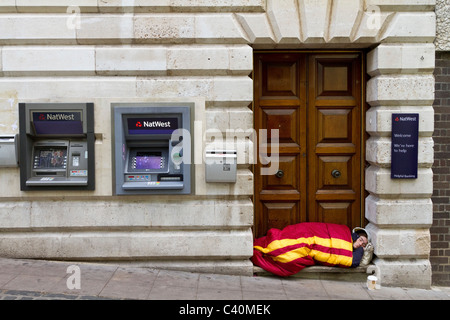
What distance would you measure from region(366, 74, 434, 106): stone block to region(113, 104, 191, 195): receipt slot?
7.80 feet

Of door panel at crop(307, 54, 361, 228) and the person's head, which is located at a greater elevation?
door panel at crop(307, 54, 361, 228)

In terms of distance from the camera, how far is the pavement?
4414mm

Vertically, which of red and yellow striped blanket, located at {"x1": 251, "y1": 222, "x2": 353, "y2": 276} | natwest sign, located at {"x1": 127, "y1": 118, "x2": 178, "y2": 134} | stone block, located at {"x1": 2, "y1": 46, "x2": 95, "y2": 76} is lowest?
red and yellow striped blanket, located at {"x1": 251, "y1": 222, "x2": 353, "y2": 276}

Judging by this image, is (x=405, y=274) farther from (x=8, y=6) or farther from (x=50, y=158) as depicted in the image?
(x=8, y=6)

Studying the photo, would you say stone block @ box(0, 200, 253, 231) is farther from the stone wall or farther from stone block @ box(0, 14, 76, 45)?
the stone wall

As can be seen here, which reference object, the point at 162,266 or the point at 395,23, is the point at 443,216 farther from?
the point at 162,266

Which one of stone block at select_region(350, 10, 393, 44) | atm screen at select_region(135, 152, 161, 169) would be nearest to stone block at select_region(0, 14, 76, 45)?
atm screen at select_region(135, 152, 161, 169)

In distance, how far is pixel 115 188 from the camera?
201 inches

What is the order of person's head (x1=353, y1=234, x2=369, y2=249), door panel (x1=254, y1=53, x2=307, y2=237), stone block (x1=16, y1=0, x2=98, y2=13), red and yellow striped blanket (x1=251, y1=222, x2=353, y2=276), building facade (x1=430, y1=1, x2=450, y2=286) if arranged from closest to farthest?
stone block (x1=16, y1=0, x2=98, y2=13)
red and yellow striped blanket (x1=251, y1=222, x2=353, y2=276)
person's head (x1=353, y1=234, x2=369, y2=249)
building facade (x1=430, y1=1, x2=450, y2=286)
door panel (x1=254, y1=53, x2=307, y2=237)

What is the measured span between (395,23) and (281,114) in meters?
1.75

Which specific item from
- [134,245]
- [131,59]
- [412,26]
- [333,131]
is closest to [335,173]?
[333,131]

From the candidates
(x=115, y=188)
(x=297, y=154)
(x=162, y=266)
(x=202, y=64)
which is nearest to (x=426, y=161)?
(x=297, y=154)

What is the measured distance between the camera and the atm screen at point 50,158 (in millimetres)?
5117

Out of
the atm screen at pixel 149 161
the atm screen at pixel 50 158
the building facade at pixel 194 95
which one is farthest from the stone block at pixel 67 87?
the atm screen at pixel 149 161
